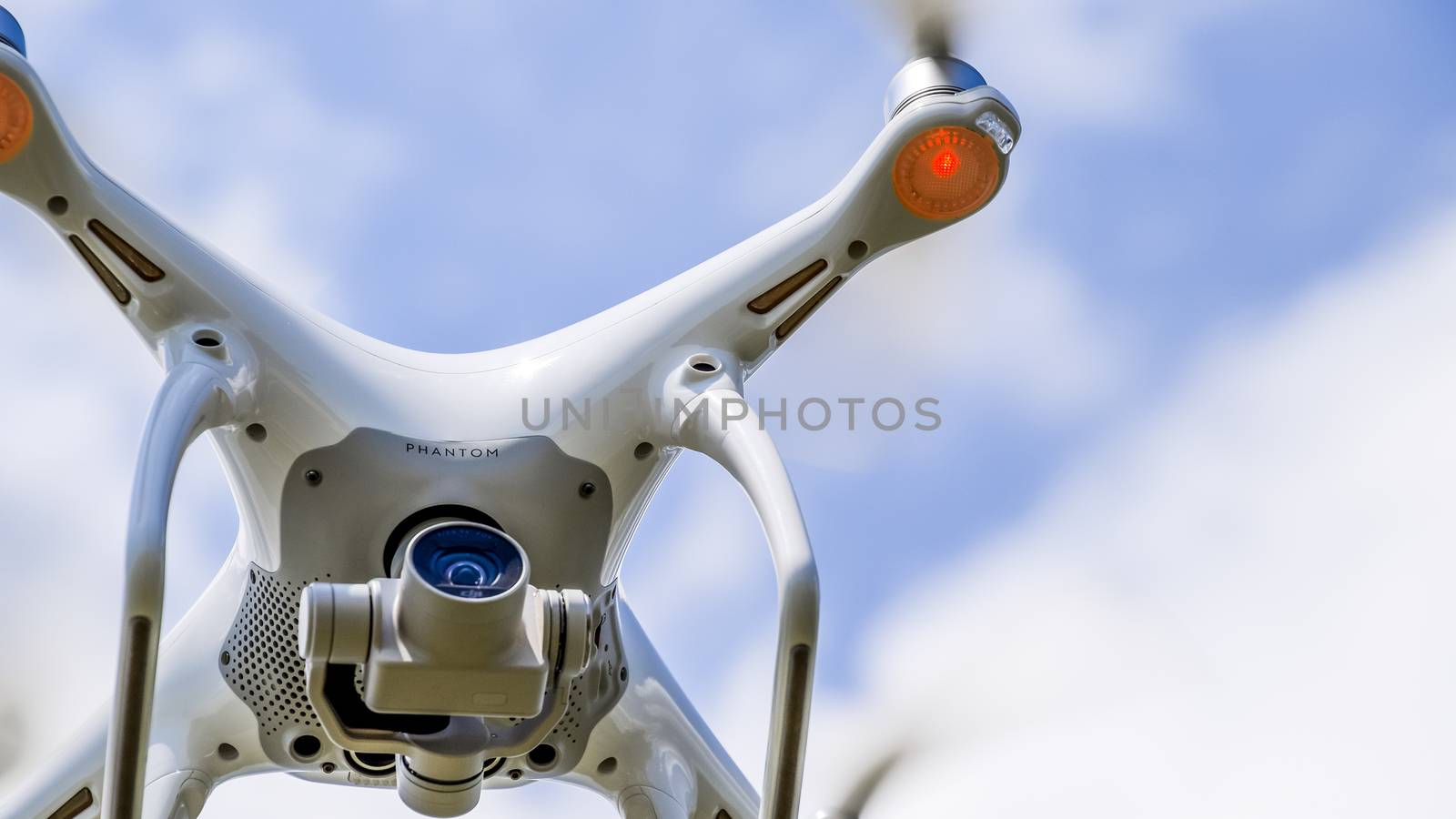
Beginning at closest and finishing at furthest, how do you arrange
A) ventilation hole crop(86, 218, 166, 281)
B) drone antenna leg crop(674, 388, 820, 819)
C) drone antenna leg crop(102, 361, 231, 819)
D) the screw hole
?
drone antenna leg crop(102, 361, 231, 819) → drone antenna leg crop(674, 388, 820, 819) → ventilation hole crop(86, 218, 166, 281) → the screw hole

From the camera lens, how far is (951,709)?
4305 mm

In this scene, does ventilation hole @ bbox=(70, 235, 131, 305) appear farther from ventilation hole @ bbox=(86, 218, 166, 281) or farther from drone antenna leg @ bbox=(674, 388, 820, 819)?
drone antenna leg @ bbox=(674, 388, 820, 819)

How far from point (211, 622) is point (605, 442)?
108 cm

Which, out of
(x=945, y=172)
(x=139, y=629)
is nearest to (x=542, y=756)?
(x=139, y=629)

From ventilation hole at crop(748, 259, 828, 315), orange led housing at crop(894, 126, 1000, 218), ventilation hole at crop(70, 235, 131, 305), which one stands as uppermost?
orange led housing at crop(894, 126, 1000, 218)

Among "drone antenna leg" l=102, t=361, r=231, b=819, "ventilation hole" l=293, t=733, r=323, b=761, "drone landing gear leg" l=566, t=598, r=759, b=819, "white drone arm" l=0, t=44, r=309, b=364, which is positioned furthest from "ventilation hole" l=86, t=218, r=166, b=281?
"drone landing gear leg" l=566, t=598, r=759, b=819

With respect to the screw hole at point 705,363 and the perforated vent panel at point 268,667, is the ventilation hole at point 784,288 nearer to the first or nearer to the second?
the screw hole at point 705,363

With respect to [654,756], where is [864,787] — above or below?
below

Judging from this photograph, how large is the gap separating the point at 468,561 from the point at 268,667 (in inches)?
28.6

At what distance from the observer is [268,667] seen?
13.7 feet

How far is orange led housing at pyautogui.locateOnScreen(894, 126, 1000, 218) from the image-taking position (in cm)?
416

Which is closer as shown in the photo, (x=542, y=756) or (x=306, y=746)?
(x=306, y=746)

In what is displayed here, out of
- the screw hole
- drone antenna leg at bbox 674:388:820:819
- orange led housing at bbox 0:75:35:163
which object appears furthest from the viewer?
the screw hole

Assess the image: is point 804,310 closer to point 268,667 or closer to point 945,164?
point 945,164
